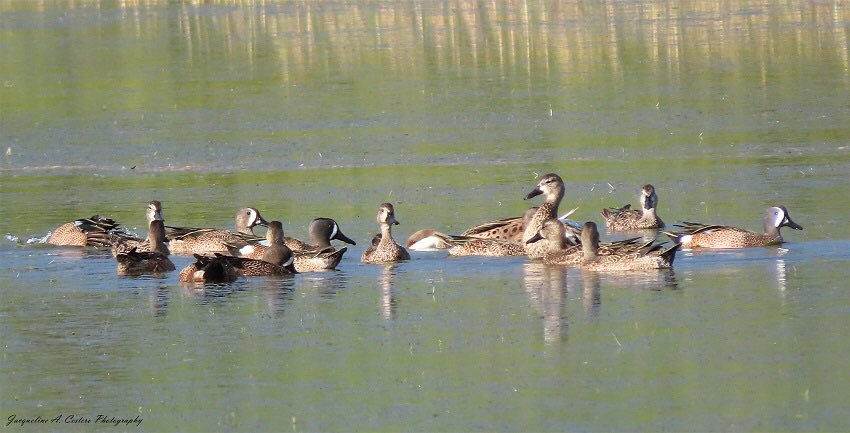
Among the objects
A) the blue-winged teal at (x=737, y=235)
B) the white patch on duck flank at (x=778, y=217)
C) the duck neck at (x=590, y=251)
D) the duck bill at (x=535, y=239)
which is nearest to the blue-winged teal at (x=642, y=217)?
the blue-winged teal at (x=737, y=235)

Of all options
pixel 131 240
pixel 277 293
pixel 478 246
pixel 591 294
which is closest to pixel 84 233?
pixel 131 240

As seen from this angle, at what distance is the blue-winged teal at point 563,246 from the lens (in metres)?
14.1

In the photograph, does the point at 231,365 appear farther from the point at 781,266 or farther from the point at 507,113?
the point at 507,113

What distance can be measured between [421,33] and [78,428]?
3126 cm

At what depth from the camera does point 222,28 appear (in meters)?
45.3

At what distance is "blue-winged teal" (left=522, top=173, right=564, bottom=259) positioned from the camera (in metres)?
15.4

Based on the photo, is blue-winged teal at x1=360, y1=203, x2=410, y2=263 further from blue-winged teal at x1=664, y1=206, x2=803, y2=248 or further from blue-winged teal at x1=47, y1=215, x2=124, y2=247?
blue-winged teal at x1=47, y1=215, x2=124, y2=247

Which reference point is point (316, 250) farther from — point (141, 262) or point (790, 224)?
point (790, 224)

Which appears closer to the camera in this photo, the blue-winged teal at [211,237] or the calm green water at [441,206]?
the calm green water at [441,206]

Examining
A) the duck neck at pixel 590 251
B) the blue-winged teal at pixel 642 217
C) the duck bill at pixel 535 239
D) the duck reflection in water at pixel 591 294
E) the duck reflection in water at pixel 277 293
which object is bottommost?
the duck reflection in water at pixel 591 294

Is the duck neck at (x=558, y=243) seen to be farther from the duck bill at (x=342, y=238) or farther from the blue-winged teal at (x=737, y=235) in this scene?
the duck bill at (x=342, y=238)

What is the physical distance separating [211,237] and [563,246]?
3.38m

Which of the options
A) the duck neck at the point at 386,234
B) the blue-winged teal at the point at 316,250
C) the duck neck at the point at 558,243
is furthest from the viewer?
the duck neck at the point at 558,243

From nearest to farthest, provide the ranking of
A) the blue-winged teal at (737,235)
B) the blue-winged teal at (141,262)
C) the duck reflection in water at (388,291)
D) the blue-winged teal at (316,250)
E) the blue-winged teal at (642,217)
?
the duck reflection in water at (388,291) → the blue-winged teal at (141,262) → the blue-winged teal at (316,250) → the blue-winged teal at (737,235) → the blue-winged teal at (642,217)
